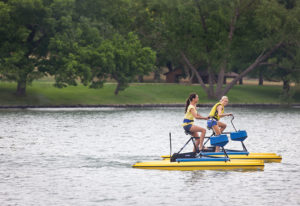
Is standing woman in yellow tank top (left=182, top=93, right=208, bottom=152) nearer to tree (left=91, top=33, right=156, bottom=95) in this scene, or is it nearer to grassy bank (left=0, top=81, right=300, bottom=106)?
grassy bank (left=0, top=81, right=300, bottom=106)

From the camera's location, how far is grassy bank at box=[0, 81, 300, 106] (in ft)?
228

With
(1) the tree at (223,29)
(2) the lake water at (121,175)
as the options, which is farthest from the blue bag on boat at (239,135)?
(1) the tree at (223,29)

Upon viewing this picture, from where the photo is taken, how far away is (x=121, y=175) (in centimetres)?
2036

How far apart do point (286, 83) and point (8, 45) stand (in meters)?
34.6

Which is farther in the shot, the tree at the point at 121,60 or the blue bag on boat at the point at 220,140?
the tree at the point at 121,60

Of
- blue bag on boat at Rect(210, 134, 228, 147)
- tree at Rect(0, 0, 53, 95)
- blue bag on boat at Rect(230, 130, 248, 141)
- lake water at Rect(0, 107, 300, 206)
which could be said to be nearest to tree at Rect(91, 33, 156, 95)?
tree at Rect(0, 0, 53, 95)

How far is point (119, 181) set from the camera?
19.2 meters

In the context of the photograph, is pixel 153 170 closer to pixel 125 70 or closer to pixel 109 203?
pixel 109 203

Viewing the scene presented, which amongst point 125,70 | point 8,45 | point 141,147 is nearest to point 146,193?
point 141,147

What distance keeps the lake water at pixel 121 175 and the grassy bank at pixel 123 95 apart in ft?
109

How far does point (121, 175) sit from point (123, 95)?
55709 mm

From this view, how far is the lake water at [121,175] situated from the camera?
1661 cm

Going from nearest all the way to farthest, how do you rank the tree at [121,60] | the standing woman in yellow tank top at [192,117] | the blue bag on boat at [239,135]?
the standing woman in yellow tank top at [192,117] < the blue bag on boat at [239,135] < the tree at [121,60]

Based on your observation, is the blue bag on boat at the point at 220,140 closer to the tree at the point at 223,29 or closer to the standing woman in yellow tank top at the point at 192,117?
the standing woman in yellow tank top at the point at 192,117
